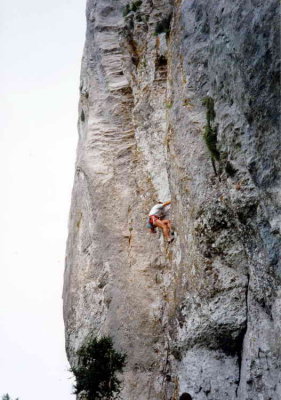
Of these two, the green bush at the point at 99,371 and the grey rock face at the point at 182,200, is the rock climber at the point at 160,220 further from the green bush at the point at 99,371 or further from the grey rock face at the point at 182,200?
the green bush at the point at 99,371

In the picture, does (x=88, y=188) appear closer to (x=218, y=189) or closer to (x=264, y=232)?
(x=218, y=189)

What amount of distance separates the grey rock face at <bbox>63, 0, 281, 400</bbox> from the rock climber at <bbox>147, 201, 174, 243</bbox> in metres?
0.54

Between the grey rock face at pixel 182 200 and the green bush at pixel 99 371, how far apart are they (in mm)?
855

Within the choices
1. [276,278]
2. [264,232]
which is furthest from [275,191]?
[276,278]

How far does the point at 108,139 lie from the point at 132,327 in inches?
357

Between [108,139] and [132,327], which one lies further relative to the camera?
[108,139]

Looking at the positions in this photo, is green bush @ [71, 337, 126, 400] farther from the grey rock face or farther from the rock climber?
the rock climber

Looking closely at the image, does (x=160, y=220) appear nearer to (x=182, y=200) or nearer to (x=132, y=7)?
(x=182, y=200)

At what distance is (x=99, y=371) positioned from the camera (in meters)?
14.3

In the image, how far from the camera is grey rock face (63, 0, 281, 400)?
1027 cm

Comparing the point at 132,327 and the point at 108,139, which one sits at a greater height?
the point at 108,139

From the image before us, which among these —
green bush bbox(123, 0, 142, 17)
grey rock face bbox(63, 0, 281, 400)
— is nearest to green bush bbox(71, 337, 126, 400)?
grey rock face bbox(63, 0, 281, 400)

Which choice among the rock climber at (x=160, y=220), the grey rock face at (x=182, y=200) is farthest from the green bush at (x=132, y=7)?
the rock climber at (x=160, y=220)

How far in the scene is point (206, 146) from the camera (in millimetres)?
13398
